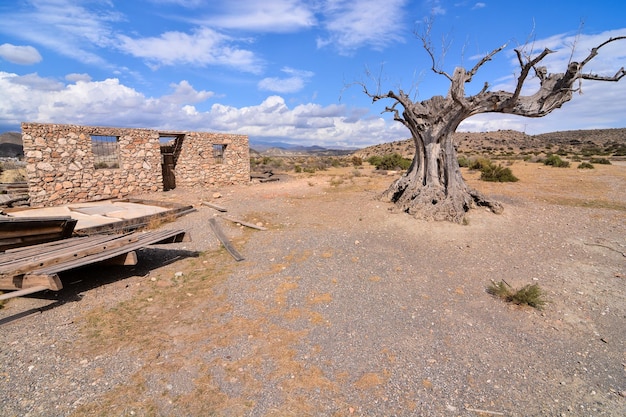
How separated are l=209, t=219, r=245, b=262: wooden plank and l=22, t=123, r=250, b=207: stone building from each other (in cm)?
597

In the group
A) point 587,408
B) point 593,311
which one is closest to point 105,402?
point 587,408

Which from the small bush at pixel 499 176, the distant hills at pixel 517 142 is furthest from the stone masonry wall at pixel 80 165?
the distant hills at pixel 517 142

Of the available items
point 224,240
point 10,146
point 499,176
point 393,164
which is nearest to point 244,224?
point 224,240

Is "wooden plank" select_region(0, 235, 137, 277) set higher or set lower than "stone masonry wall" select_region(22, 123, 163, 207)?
lower

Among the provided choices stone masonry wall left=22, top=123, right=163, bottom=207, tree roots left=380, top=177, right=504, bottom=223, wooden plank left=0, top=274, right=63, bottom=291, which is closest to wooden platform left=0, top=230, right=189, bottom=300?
wooden plank left=0, top=274, right=63, bottom=291

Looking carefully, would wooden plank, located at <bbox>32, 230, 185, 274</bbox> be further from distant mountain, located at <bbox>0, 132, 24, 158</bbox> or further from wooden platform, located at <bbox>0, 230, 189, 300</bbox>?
distant mountain, located at <bbox>0, 132, 24, 158</bbox>

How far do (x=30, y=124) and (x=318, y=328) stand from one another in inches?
462

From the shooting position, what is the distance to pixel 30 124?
10.3 metres

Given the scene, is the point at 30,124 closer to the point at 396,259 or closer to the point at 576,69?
the point at 396,259

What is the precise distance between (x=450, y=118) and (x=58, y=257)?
9.95 metres

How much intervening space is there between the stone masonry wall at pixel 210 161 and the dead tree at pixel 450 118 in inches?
327

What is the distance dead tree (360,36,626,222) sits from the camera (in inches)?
322

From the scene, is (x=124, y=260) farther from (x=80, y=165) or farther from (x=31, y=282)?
(x=80, y=165)

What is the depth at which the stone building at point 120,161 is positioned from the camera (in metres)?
10.7
